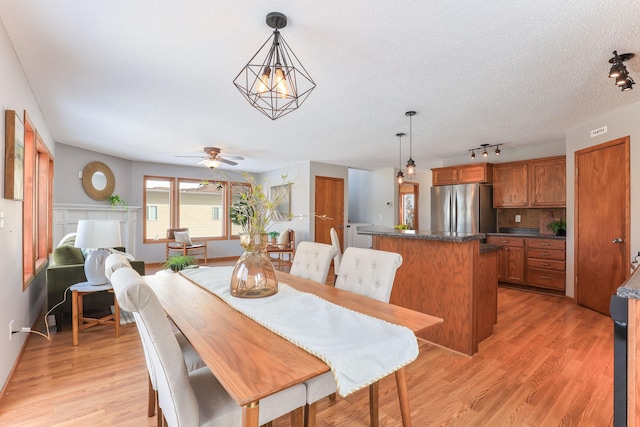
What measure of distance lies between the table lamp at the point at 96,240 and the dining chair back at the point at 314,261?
1.67m

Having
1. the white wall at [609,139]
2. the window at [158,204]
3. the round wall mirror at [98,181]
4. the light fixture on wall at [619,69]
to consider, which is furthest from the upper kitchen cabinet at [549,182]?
the round wall mirror at [98,181]

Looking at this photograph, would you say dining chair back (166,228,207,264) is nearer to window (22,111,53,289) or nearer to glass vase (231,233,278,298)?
window (22,111,53,289)

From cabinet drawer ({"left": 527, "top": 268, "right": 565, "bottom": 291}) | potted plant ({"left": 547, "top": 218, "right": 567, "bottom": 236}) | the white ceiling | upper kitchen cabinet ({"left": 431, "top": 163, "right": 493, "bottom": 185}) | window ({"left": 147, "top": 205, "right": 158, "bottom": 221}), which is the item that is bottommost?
cabinet drawer ({"left": 527, "top": 268, "right": 565, "bottom": 291})

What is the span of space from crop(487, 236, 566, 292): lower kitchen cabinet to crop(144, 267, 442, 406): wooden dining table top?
358cm

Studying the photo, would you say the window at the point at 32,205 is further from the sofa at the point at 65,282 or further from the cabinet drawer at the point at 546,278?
the cabinet drawer at the point at 546,278

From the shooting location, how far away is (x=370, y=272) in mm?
1872

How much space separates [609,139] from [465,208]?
2149 mm

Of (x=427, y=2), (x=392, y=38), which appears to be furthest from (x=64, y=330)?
(x=427, y=2)

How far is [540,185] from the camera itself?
15.6 ft

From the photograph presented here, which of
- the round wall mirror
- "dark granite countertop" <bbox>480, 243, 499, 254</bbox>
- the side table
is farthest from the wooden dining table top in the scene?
the round wall mirror

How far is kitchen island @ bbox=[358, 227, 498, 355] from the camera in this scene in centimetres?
253

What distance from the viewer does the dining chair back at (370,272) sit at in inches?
70.0

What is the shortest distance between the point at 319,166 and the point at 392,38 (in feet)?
15.0

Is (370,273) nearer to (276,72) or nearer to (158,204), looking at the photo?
(276,72)
